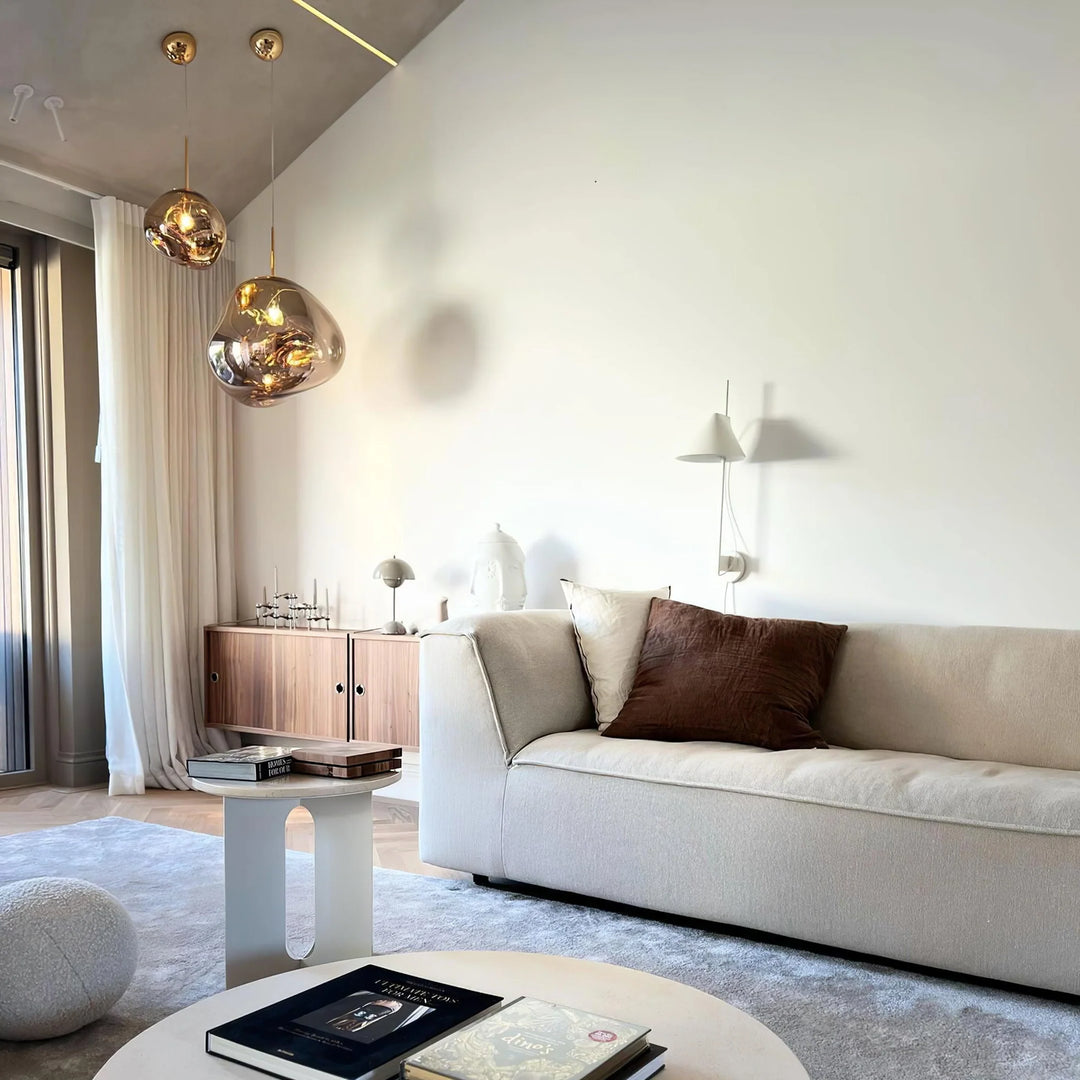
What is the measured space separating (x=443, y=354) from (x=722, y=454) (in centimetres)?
137

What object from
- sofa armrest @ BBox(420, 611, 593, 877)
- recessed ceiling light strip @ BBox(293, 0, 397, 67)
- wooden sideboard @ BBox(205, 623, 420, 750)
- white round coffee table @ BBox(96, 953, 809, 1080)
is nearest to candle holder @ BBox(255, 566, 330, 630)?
wooden sideboard @ BBox(205, 623, 420, 750)

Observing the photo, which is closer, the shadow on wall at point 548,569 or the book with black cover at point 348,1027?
the book with black cover at point 348,1027

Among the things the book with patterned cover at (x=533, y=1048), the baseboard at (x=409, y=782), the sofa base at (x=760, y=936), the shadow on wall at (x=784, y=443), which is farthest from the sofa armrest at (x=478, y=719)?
the book with patterned cover at (x=533, y=1048)

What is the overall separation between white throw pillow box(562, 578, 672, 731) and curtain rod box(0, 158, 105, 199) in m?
2.62

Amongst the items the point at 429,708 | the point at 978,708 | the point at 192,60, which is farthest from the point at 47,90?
the point at 978,708

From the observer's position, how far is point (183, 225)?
388cm

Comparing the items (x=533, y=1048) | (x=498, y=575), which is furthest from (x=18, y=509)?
(x=533, y=1048)

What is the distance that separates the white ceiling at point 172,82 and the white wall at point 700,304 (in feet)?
0.41

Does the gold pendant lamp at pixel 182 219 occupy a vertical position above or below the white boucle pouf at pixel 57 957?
above

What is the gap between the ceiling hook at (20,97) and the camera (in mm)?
3740

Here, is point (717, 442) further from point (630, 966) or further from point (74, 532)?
point (74, 532)

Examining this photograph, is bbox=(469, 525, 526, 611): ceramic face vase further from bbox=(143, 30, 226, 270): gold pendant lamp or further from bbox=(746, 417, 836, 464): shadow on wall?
bbox=(143, 30, 226, 270): gold pendant lamp

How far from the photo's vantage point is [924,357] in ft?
10.7

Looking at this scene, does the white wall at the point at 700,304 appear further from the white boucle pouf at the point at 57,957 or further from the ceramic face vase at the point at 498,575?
the white boucle pouf at the point at 57,957
